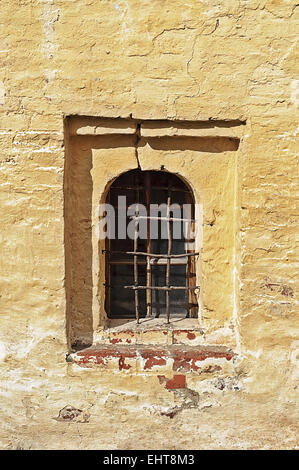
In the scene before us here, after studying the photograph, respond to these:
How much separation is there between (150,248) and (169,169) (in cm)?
65

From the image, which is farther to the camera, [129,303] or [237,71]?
[129,303]

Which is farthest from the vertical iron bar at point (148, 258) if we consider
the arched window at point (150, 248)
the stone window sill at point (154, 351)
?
the stone window sill at point (154, 351)

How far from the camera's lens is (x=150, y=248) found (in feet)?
9.97

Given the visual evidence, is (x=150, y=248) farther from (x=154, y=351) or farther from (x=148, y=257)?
(x=154, y=351)

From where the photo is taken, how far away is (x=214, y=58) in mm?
2514

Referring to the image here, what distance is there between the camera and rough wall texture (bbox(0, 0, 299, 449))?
2498 millimetres

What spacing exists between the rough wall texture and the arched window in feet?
0.77

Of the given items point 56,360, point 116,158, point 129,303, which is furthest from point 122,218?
point 56,360

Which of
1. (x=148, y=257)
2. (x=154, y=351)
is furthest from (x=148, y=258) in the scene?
(x=154, y=351)

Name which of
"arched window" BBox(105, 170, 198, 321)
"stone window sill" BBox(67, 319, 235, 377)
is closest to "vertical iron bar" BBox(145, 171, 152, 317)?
"arched window" BBox(105, 170, 198, 321)

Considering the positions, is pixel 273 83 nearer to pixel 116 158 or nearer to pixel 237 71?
pixel 237 71

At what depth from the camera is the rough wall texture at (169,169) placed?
2498 mm

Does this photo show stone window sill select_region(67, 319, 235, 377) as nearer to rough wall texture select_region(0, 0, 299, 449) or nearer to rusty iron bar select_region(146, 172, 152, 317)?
rough wall texture select_region(0, 0, 299, 449)

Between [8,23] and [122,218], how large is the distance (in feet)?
4.85
